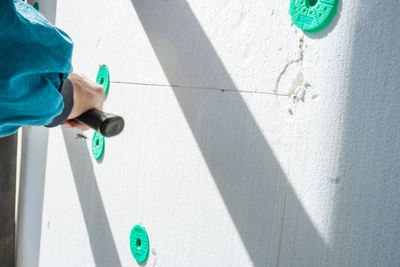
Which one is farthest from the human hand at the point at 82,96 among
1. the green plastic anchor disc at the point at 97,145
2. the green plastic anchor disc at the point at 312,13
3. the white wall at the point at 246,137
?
the green plastic anchor disc at the point at 312,13

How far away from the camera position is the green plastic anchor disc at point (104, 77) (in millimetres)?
966

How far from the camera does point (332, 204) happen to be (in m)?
0.48

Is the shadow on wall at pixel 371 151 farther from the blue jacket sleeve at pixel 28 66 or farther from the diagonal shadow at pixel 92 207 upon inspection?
the diagonal shadow at pixel 92 207

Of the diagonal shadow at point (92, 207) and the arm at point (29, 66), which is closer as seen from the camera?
the arm at point (29, 66)

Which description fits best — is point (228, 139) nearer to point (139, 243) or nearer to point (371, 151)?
point (371, 151)

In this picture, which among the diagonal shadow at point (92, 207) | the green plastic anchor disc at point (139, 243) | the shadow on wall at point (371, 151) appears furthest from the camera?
the diagonal shadow at point (92, 207)

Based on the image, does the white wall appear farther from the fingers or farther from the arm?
the arm

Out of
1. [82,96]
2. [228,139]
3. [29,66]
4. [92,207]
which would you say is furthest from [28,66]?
[92,207]

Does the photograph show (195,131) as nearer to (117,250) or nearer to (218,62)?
(218,62)

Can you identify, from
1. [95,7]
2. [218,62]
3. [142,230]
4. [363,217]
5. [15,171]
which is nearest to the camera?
[363,217]

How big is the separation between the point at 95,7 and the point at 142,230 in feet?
2.20

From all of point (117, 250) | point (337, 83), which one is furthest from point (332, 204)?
point (117, 250)

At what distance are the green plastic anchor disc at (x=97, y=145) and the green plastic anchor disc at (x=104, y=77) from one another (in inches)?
5.2

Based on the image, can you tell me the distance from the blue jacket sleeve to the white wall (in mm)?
267
